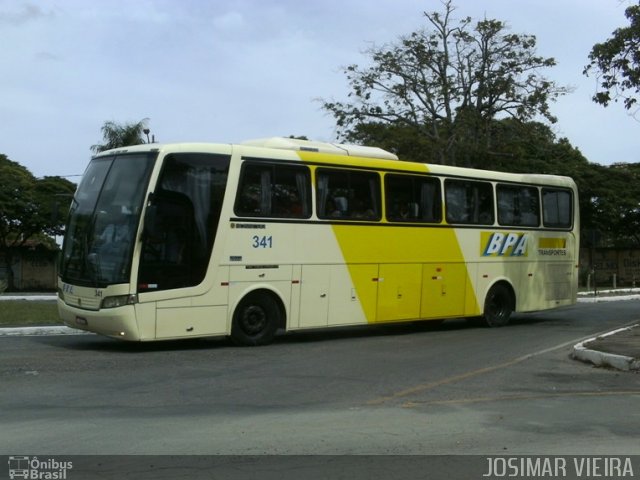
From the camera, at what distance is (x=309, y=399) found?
828cm

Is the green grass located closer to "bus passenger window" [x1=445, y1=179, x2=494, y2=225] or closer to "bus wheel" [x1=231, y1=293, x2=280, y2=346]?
"bus wheel" [x1=231, y1=293, x2=280, y2=346]

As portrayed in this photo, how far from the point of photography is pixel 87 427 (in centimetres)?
678

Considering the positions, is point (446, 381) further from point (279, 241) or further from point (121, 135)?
point (121, 135)

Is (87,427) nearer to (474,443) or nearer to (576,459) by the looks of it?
(474,443)

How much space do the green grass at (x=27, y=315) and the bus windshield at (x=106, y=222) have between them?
4.01 m

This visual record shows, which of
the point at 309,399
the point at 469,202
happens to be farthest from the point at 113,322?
the point at 469,202

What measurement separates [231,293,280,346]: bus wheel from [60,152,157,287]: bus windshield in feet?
7.38

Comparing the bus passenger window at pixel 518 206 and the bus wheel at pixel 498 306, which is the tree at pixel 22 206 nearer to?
the bus wheel at pixel 498 306

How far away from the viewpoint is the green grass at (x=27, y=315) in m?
15.4

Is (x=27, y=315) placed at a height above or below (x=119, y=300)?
below

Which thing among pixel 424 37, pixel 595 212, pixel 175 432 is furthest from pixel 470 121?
pixel 175 432

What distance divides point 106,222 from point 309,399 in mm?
5042

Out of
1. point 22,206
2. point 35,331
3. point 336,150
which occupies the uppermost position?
point 22,206

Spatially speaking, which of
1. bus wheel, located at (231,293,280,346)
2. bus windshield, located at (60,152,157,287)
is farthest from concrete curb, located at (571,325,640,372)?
bus windshield, located at (60,152,157,287)
